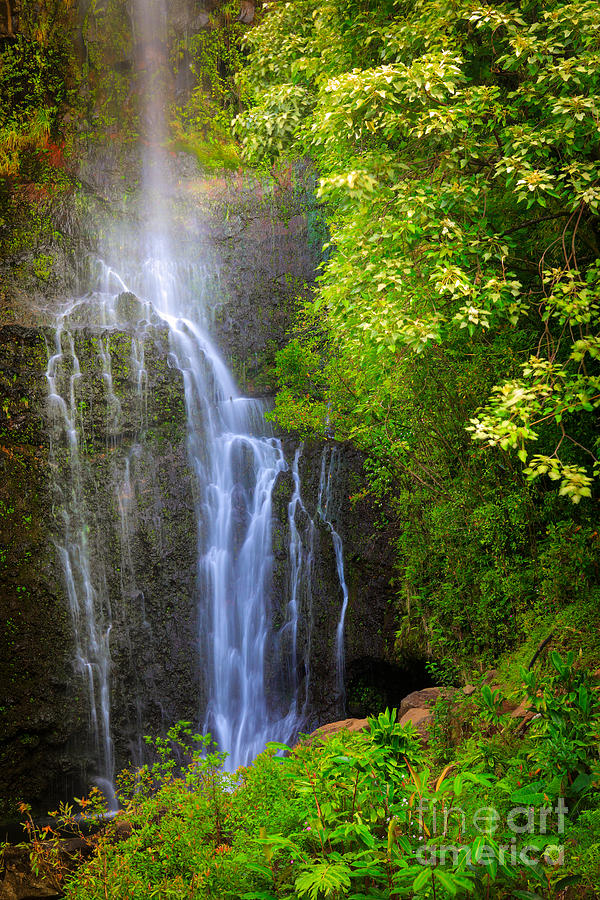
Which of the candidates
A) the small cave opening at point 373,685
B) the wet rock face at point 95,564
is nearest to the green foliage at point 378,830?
the small cave opening at point 373,685

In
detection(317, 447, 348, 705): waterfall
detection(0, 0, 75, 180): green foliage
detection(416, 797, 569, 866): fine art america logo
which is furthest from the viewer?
detection(0, 0, 75, 180): green foliage

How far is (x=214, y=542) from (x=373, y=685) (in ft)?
11.8

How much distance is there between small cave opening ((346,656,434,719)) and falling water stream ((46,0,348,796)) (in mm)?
261

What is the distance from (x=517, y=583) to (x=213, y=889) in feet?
13.8

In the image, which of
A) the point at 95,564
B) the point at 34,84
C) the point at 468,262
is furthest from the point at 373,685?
the point at 34,84

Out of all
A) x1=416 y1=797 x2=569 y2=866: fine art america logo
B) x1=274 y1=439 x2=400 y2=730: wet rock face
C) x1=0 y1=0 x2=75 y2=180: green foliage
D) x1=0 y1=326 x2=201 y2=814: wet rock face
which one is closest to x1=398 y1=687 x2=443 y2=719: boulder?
x1=274 y1=439 x2=400 y2=730: wet rock face

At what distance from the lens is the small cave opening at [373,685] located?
9.52m

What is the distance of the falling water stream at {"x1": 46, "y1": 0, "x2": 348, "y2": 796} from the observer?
9906 mm

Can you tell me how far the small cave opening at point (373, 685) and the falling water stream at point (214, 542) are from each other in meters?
0.26

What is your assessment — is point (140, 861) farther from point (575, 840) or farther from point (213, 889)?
point (575, 840)

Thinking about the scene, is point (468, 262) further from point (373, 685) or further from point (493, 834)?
point (373, 685)

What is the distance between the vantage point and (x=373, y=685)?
9719 mm

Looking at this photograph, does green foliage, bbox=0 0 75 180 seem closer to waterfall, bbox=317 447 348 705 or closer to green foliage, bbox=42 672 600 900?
waterfall, bbox=317 447 348 705

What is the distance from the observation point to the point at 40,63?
14.3 m
